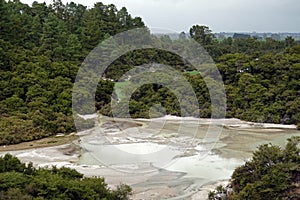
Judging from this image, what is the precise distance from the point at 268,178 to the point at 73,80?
69.8 ft

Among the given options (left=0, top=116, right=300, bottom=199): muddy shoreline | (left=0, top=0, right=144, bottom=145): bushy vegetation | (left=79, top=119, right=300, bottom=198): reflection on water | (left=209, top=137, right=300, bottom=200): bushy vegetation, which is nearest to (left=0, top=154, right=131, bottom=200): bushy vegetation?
(left=0, top=116, right=300, bottom=199): muddy shoreline

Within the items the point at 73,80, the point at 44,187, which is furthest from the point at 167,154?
the point at 73,80

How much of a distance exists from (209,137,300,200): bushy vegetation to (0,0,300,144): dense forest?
42.3 ft

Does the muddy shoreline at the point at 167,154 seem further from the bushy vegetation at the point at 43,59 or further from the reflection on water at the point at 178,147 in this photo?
the bushy vegetation at the point at 43,59

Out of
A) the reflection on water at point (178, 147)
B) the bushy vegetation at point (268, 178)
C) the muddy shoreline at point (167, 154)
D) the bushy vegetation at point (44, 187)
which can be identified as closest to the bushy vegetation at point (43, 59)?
the muddy shoreline at point (167, 154)

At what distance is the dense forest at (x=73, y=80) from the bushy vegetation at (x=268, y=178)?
42.3 ft

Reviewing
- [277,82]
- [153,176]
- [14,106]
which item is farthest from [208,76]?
[153,176]

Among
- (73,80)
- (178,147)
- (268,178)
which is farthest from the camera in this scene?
(73,80)

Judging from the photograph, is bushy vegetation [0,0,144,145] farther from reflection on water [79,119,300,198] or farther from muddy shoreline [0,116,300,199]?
reflection on water [79,119,300,198]

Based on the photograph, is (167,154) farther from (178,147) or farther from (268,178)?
(268,178)

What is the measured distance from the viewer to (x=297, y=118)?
27.4 meters

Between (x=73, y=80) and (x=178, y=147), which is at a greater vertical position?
(x=73, y=80)

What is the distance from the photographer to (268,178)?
1359cm

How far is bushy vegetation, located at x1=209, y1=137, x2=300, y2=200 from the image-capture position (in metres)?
13.5
